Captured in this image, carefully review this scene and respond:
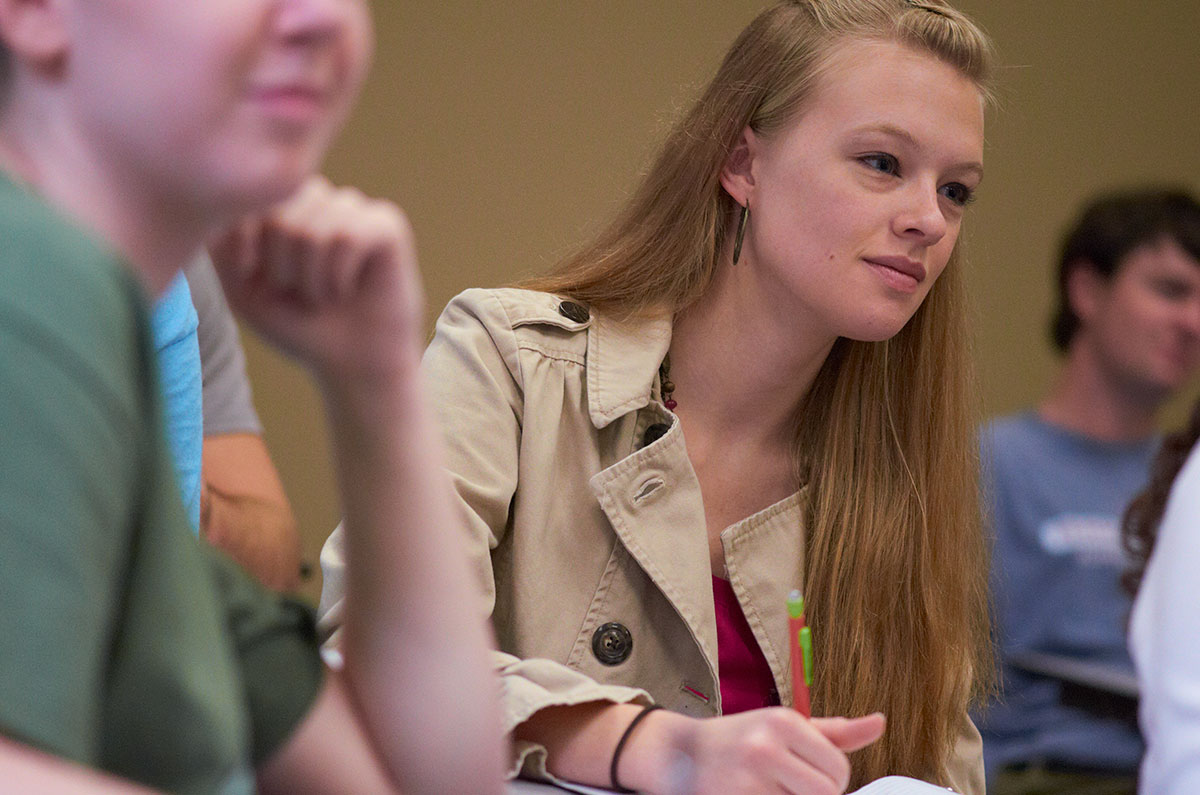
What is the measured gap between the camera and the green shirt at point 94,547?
37cm

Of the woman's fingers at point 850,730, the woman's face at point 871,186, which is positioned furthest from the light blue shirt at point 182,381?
the woman's face at point 871,186

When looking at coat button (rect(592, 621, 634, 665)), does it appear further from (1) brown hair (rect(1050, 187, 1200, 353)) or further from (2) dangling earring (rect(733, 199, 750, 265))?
(1) brown hair (rect(1050, 187, 1200, 353))

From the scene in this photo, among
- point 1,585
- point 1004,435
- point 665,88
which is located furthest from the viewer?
point 665,88

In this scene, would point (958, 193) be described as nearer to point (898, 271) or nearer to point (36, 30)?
point (898, 271)

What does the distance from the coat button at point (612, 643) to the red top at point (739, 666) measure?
4.8 inches

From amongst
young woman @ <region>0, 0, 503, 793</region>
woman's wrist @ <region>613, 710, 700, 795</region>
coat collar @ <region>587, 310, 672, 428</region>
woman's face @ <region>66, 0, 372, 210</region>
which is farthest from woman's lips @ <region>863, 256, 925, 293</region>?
woman's face @ <region>66, 0, 372, 210</region>

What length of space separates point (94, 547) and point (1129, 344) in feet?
10.5

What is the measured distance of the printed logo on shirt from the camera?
2.96 meters

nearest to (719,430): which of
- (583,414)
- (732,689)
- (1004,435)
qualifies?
(583,414)

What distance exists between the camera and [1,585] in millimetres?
368

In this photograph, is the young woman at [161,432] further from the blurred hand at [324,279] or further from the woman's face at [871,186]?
the woman's face at [871,186]

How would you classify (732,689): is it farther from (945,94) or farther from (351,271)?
(351,271)

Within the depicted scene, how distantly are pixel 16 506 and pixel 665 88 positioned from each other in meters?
3.54

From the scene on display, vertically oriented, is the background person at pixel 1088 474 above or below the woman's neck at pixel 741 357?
below
